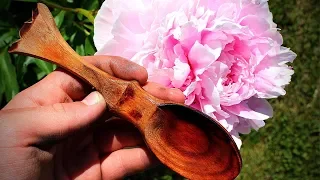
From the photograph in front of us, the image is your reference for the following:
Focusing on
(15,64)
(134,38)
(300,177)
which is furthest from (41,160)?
(300,177)

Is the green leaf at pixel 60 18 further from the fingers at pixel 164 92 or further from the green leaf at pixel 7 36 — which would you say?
the fingers at pixel 164 92

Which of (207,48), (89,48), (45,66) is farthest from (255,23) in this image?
(45,66)

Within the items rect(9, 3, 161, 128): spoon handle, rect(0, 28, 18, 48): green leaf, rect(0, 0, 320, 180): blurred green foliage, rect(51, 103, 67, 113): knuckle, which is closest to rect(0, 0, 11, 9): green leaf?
rect(0, 28, 18, 48): green leaf

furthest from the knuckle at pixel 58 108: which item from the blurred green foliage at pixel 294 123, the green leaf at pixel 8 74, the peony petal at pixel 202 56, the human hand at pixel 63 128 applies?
the blurred green foliage at pixel 294 123

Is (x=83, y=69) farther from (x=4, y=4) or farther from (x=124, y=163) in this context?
(x=4, y=4)

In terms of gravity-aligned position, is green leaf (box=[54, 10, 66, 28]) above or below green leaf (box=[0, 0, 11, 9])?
below

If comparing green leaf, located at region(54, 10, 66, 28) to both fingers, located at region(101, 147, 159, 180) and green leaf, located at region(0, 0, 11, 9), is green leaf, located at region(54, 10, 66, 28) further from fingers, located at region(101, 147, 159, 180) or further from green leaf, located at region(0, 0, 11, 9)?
fingers, located at region(101, 147, 159, 180)
